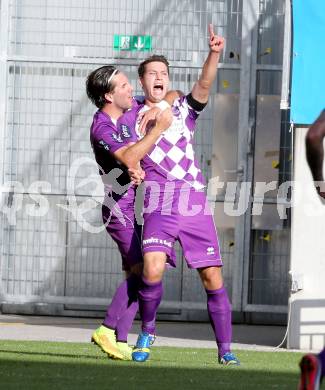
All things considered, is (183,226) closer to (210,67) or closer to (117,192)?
(117,192)

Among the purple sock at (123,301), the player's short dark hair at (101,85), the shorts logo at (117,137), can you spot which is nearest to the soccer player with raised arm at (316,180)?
the shorts logo at (117,137)

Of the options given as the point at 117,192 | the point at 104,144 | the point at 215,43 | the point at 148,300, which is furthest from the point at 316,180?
the point at 117,192

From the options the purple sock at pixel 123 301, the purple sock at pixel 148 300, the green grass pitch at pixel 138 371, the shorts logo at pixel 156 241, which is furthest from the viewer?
the purple sock at pixel 123 301

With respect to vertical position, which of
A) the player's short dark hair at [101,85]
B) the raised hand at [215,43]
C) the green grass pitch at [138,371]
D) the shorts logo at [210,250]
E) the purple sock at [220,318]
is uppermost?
the raised hand at [215,43]

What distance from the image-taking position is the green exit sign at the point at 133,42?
46.6 feet

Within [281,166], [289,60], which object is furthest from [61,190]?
[289,60]

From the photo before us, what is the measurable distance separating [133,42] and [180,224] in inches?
→ 229

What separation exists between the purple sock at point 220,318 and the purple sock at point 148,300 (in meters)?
0.37

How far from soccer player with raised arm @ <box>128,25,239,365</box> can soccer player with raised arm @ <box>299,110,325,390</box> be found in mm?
2682

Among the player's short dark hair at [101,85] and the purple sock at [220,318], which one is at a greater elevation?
the player's short dark hair at [101,85]

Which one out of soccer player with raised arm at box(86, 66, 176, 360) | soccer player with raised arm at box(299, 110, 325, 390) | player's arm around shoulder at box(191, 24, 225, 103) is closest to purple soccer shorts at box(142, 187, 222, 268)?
soccer player with raised arm at box(86, 66, 176, 360)

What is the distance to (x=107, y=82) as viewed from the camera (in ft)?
30.5

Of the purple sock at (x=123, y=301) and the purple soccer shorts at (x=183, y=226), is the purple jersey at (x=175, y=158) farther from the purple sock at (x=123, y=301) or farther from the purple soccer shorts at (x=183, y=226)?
the purple sock at (x=123, y=301)

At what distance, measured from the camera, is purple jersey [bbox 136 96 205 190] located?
8789mm
